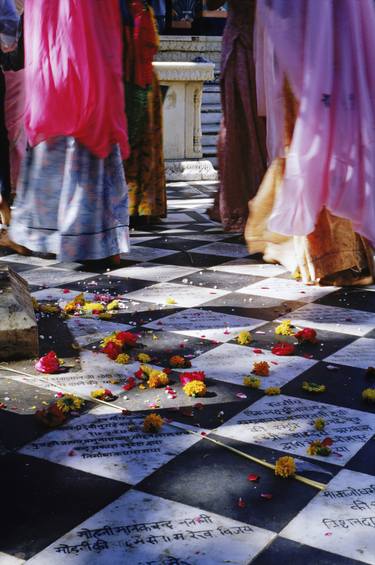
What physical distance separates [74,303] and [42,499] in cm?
178

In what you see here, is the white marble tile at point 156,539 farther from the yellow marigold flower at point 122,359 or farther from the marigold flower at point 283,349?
the marigold flower at point 283,349

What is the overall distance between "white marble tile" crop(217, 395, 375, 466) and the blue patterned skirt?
2016 millimetres

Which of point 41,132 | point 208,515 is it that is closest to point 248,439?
point 208,515

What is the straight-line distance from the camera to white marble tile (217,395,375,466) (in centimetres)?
234

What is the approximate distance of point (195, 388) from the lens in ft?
8.87

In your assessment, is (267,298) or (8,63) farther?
(8,63)

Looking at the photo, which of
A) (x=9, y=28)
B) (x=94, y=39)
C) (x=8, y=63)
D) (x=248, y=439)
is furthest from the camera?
(x=8, y=63)

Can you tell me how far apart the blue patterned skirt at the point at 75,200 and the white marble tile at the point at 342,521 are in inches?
102

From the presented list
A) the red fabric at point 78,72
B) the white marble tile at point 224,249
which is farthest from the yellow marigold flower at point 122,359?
the white marble tile at point 224,249

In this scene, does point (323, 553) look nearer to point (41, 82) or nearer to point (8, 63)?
point (41, 82)

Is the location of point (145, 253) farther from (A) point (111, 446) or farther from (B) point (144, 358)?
(A) point (111, 446)

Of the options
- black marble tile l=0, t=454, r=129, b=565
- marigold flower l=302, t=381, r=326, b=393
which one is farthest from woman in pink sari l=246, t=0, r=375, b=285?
black marble tile l=0, t=454, r=129, b=565

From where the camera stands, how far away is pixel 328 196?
3799 millimetres

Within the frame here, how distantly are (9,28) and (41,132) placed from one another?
3.65 ft
